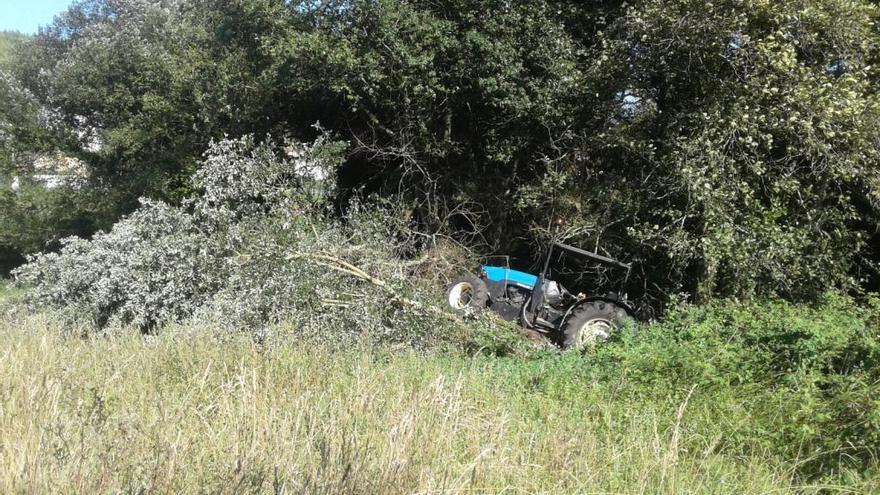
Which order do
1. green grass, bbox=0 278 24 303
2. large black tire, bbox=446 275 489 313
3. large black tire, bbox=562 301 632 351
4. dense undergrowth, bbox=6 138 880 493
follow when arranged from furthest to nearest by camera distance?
green grass, bbox=0 278 24 303, large black tire, bbox=446 275 489 313, large black tire, bbox=562 301 632 351, dense undergrowth, bbox=6 138 880 493

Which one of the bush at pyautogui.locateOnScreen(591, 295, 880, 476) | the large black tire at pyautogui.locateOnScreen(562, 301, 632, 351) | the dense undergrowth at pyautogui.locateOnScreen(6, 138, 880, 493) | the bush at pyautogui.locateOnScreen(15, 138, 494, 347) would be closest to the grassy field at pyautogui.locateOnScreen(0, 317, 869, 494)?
the dense undergrowth at pyautogui.locateOnScreen(6, 138, 880, 493)

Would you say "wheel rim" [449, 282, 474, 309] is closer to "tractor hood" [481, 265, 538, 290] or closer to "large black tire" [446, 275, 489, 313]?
"large black tire" [446, 275, 489, 313]

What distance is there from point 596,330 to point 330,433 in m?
5.11

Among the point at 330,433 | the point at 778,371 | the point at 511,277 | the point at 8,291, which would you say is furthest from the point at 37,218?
the point at 778,371

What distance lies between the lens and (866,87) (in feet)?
25.6

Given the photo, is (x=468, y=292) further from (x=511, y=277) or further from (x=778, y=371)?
(x=778, y=371)

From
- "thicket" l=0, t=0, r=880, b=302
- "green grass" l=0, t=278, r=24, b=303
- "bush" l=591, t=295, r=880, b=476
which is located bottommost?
"green grass" l=0, t=278, r=24, b=303

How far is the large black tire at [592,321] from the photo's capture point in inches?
303

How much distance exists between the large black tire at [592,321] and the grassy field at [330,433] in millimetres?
2674

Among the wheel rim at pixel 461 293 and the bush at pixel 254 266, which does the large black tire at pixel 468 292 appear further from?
the bush at pixel 254 266

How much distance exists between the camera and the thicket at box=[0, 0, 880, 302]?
24.8 feet

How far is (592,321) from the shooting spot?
309 inches

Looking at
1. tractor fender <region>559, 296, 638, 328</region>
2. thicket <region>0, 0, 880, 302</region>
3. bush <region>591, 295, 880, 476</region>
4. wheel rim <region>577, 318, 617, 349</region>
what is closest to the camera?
bush <region>591, 295, 880, 476</region>

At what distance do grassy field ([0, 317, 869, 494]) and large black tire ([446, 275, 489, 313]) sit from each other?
323 centimetres
